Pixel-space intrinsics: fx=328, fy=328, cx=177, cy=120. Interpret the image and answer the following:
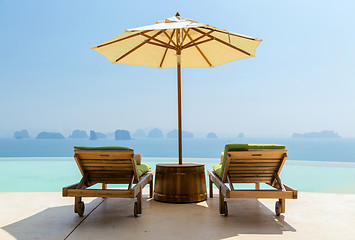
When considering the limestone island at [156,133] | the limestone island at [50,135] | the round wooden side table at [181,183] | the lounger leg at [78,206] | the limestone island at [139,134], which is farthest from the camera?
the limestone island at [139,134]

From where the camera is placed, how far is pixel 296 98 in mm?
50594

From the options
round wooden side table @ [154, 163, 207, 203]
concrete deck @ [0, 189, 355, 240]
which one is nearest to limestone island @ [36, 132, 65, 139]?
concrete deck @ [0, 189, 355, 240]

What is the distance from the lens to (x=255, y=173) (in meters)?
3.85

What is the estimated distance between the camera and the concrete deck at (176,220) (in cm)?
308

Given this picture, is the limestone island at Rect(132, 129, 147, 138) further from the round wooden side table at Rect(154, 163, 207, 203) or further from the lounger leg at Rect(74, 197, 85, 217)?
the lounger leg at Rect(74, 197, 85, 217)

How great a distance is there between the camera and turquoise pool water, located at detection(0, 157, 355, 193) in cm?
750

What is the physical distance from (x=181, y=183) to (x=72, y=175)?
17.7 feet

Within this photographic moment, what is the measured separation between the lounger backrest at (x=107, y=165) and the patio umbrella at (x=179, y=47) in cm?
114

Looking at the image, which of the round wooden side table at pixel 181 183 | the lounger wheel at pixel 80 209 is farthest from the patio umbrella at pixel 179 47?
the lounger wheel at pixel 80 209

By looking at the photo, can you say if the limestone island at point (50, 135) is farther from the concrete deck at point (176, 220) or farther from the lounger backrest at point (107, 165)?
the lounger backrest at point (107, 165)

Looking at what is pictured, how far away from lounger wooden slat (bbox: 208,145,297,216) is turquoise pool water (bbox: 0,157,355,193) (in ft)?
12.0

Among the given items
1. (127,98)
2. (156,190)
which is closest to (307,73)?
(127,98)

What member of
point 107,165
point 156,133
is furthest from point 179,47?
point 156,133

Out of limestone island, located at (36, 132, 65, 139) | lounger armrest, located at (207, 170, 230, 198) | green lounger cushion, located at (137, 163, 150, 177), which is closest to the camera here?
lounger armrest, located at (207, 170, 230, 198)
